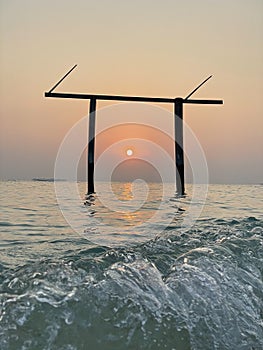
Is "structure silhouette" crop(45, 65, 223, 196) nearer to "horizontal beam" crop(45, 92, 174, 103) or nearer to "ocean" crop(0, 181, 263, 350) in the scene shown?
"horizontal beam" crop(45, 92, 174, 103)

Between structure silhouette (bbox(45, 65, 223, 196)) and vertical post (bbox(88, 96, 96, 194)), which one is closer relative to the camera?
structure silhouette (bbox(45, 65, 223, 196))

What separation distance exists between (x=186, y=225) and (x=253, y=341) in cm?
536

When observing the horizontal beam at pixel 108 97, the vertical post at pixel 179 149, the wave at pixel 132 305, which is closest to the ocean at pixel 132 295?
the wave at pixel 132 305

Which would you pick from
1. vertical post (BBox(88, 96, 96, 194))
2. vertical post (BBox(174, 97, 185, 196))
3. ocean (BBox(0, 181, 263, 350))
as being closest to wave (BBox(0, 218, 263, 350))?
ocean (BBox(0, 181, 263, 350))

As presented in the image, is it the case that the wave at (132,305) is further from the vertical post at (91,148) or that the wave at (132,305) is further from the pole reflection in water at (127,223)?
the vertical post at (91,148)

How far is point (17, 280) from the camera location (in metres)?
4.41

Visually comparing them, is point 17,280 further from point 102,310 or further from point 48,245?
point 48,245

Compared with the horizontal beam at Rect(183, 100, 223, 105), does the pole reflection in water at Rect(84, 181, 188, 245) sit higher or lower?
lower

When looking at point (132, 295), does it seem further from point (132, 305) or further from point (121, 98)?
point (121, 98)

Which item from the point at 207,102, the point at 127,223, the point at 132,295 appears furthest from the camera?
the point at 207,102

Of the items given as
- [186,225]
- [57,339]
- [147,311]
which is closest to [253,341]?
[147,311]

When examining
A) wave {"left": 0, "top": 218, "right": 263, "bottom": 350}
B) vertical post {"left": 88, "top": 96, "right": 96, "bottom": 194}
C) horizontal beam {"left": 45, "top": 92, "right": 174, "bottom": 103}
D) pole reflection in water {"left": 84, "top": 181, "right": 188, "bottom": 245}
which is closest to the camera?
wave {"left": 0, "top": 218, "right": 263, "bottom": 350}

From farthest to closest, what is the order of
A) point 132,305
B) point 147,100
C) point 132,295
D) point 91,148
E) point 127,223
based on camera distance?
point 91,148, point 147,100, point 127,223, point 132,295, point 132,305

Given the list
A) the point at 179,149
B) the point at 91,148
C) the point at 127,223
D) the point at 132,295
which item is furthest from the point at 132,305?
the point at 179,149
